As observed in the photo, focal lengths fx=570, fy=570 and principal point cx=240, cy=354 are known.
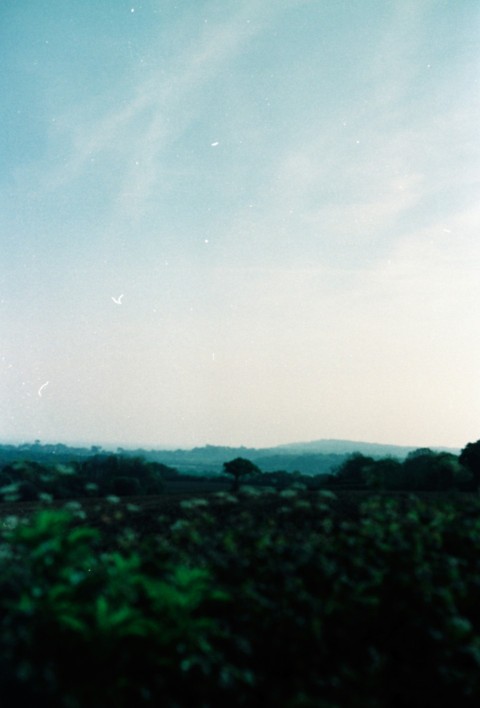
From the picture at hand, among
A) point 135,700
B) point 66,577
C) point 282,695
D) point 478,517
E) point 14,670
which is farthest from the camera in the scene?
point 478,517

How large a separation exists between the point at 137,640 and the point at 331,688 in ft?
4.82

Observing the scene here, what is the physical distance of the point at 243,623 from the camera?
199 inches

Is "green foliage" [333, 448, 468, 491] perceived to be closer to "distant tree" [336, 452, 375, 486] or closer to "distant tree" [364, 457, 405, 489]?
"distant tree" [364, 457, 405, 489]

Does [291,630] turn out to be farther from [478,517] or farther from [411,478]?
[411,478]

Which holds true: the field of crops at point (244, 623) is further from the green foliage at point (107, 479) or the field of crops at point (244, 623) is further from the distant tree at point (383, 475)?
the green foliage at point (107, 479)

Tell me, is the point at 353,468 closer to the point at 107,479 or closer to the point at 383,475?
the point at 383,475

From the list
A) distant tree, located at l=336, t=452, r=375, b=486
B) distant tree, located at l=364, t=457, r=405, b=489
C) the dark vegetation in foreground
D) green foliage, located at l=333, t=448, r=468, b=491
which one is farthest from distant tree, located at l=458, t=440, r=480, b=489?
the dark vegetation in foreground

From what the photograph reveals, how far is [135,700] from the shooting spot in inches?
155

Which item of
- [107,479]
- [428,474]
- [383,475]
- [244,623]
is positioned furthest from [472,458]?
[107,479]

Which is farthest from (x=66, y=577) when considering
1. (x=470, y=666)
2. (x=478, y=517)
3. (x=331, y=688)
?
(x=478, y=517)

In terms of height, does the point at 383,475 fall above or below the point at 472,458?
below

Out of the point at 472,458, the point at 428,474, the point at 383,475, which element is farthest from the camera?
the point at 472,458

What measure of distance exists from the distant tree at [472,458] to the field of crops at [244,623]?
12765 mm

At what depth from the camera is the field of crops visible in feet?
13.2
